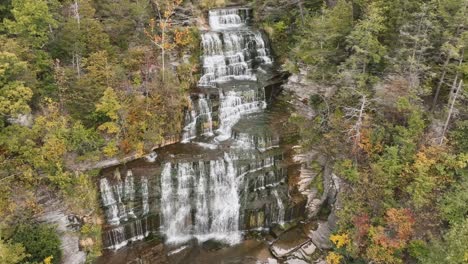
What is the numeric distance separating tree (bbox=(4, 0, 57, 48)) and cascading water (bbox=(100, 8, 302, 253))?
9413mm

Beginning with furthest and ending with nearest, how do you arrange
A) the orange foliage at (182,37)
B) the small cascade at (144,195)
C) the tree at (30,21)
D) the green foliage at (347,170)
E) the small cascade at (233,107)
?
1. the orange foliage at (182,37)
2. the small cascade at (233,107)
3. the small cascade at (144,195)
4. the green foliage at (347,170)
5. the tree at (30,21)

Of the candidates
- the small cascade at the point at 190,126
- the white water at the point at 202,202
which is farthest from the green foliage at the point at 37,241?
the small cascade at the point at 190,126

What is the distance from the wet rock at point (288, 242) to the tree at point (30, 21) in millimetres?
19814

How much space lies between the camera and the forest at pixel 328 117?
18.7m

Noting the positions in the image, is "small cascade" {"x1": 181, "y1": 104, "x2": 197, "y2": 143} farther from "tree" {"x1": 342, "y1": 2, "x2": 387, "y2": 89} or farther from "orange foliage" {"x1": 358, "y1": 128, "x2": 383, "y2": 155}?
"orange foliage" {"x1": 358, "y1": 128, "x2": 383, "y2": 155}

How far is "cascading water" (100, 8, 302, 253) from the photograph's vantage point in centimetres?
2294

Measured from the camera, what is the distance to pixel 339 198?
23.1 metres

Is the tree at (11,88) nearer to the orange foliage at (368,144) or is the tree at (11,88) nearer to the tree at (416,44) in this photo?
the orange foliage at (368,144)

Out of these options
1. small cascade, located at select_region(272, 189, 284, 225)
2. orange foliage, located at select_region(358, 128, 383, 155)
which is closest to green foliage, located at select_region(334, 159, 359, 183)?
orange foliage, located at select_region(358, 128, 383, 155)

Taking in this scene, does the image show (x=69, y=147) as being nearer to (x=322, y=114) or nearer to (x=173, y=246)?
(x=173, y=246)

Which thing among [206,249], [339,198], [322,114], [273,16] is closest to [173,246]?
[206,249]

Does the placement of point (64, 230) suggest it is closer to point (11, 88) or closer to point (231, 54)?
point (11, 88)

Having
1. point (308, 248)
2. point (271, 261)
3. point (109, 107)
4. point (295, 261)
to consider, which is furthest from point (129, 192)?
point (308, 248)

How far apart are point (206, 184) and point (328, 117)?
31.8ft
